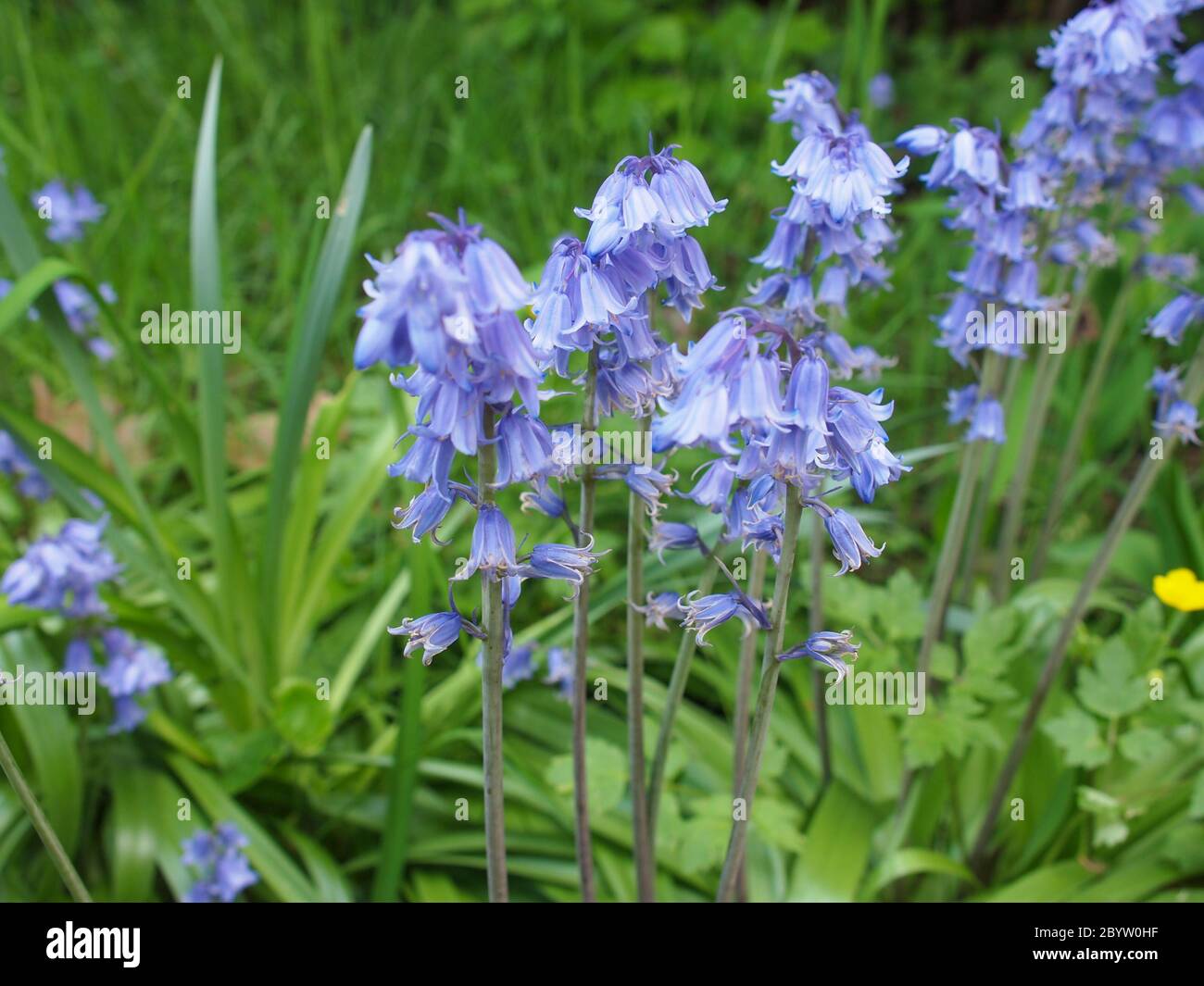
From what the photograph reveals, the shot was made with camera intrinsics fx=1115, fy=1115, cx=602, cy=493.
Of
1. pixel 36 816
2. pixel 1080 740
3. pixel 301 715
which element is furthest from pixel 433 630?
pixel 1080 740

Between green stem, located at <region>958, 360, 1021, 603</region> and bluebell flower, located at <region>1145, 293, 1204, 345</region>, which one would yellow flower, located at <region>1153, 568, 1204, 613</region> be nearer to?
green stem, located at <region>958, 360, 1021, 603</region>

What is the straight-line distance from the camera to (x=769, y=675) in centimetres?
187

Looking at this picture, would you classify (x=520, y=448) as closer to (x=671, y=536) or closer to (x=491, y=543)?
(x=491, y=543)

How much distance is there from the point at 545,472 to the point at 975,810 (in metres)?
2.14

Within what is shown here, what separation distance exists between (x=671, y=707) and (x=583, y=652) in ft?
0.97

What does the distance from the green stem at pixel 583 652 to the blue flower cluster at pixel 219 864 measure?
897 mm

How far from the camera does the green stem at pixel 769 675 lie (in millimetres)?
1741

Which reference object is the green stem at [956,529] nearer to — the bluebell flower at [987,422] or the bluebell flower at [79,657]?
the bluebell flower at [987,422]

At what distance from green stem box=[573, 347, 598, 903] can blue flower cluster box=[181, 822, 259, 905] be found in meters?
0.90

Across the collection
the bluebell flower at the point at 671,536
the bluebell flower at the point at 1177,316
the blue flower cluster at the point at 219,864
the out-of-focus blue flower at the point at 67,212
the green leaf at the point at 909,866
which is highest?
the out-of-focus blue flower at the point at 67,212

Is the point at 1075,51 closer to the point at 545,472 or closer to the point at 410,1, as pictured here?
the point at 545,472

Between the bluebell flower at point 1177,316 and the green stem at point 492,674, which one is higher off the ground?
the bluebell flower at point 1177,316

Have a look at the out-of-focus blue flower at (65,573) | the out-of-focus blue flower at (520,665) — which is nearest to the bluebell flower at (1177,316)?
the out-of-focus blue flower at (520,665)
